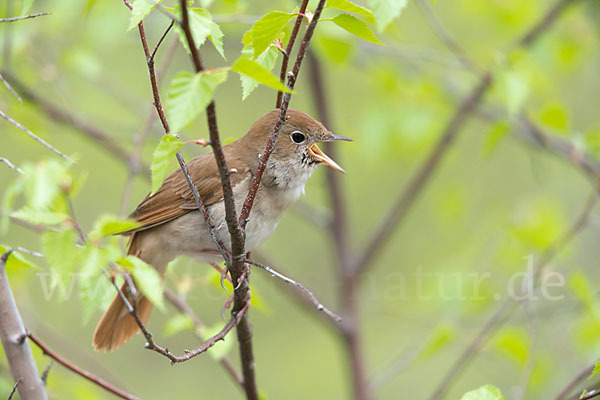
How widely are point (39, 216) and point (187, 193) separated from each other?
1790 mm

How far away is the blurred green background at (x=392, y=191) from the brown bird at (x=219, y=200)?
243mm

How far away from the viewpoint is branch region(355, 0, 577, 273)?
4809mm

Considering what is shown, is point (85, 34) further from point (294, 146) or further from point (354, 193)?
point (354, 193)

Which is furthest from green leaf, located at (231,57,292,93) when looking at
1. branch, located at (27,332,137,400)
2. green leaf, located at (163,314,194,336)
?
green leaf, located at (163,314,194,336)

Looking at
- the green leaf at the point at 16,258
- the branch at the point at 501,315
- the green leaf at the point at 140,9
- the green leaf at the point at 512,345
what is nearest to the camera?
the green leaf at the point at 140,9

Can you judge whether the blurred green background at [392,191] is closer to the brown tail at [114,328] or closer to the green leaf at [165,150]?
the brown tail at [114,328]

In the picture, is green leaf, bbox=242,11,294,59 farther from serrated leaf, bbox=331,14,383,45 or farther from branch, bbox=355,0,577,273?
branch, bbox=355,0,577,273

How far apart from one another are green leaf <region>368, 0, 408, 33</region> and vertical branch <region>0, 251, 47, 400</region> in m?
1.44

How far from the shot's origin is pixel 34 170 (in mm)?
2145

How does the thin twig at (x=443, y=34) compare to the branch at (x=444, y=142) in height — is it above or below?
above

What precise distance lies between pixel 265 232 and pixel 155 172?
64.7 inches

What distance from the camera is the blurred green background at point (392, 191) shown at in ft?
14.7

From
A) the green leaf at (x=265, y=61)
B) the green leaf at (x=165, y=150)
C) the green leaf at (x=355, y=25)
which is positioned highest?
the green leaf at (x=355, y=25)

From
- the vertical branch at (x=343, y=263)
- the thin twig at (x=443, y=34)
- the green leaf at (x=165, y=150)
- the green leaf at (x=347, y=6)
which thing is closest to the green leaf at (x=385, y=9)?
the green leaf at (x=347, y=6)
